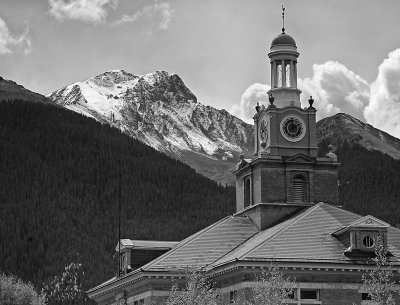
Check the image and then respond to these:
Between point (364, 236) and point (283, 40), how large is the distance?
21.3 meters

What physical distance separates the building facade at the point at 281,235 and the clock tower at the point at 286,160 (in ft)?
0.23

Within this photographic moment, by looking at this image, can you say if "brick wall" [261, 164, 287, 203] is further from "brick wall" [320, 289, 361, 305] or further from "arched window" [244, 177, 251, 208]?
"brick wall" [320, 289, 361, 305]

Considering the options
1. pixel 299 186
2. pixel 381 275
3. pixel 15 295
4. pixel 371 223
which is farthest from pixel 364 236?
pixel 15 295

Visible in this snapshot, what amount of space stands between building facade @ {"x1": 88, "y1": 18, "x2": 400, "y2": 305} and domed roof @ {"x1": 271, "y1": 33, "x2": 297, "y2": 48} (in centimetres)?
7

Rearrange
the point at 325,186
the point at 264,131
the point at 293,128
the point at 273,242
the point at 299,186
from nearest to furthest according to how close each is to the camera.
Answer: the point at 273,242, the point at 299,186, the point at 325,186, the point at 293,128, the point at 264,131

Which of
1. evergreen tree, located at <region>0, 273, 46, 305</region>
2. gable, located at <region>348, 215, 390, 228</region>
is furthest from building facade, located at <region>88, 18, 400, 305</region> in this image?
evergreen tree, located at <region>0, 273, 46, 305</region>

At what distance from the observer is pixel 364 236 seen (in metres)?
69.6

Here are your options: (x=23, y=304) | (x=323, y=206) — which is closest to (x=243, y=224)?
(x=323, y=206)

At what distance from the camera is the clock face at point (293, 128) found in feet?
272

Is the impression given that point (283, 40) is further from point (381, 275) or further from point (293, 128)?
point (381, 275)

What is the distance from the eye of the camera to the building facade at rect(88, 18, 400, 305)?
224ft

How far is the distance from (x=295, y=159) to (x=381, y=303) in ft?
84.5

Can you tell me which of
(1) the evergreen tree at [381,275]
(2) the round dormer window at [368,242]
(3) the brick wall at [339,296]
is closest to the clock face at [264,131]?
(2) the round dormer window at [368,242]

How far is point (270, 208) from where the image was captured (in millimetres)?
80188
